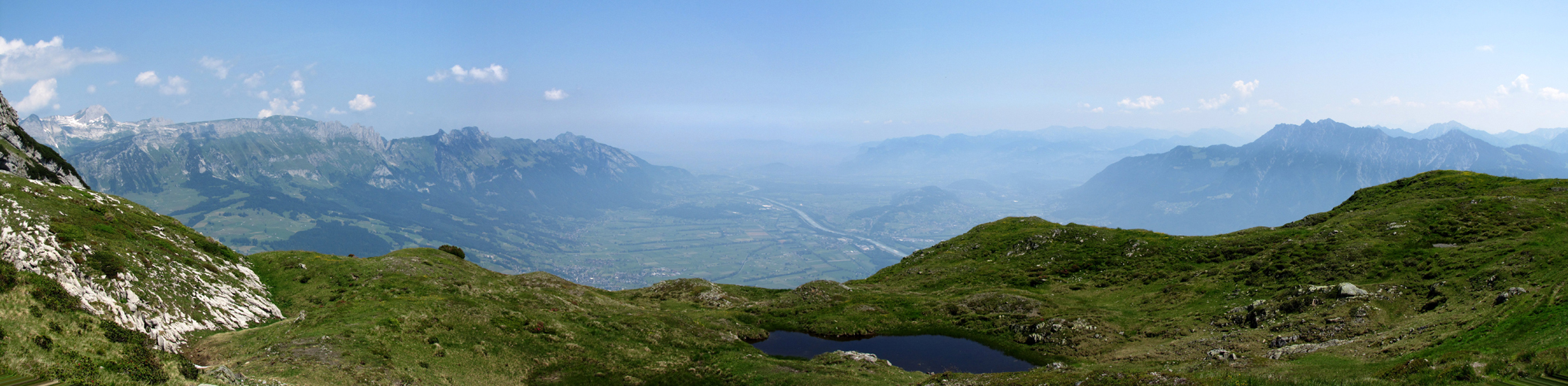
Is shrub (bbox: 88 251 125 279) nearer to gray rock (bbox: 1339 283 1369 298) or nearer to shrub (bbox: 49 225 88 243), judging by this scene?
shrub (bbox: 49 225 88 243)

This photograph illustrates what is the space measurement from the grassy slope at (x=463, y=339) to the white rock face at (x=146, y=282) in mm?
2182

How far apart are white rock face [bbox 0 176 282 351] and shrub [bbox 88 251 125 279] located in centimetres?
37

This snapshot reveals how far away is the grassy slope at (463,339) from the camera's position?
92.6 ft

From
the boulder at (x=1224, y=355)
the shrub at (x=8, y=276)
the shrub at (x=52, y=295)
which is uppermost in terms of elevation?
the shrub at (x=8, y=276)

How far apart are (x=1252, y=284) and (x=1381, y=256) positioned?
867cm

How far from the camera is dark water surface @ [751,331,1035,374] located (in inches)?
1631

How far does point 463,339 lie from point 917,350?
3343 cm

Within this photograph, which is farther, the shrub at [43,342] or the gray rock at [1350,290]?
the gray rock at [1350,290]

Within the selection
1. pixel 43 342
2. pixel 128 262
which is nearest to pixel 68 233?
pixel 128 262

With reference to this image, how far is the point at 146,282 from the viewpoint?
3009 centimetres

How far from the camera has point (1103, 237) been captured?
7425cm

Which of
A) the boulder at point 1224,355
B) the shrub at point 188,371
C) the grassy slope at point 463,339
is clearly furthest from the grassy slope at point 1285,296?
the shrub at point 188,371

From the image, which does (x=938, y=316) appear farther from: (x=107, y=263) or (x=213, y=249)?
(x=213, y=249)

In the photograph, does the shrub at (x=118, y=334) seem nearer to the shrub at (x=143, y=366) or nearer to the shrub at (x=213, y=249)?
the shrub at (x=143, y=366)
